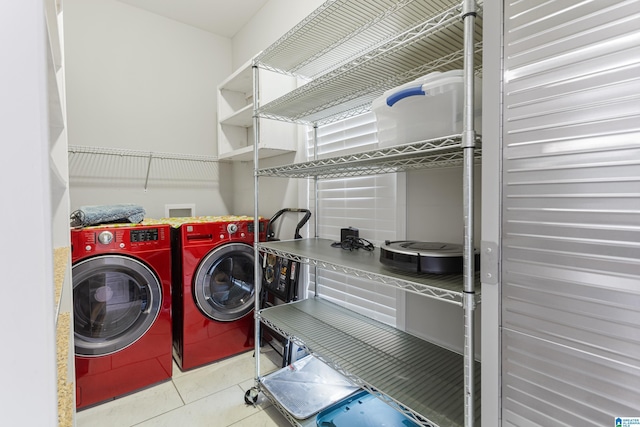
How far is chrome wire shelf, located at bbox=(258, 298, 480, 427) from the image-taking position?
0.98 meters

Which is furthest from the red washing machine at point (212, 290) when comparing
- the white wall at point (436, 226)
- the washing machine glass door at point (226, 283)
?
the white wall at point (436, 226)

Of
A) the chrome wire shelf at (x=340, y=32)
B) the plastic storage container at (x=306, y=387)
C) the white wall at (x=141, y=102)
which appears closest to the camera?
the chrome wire shelf at (x=340, y=32)

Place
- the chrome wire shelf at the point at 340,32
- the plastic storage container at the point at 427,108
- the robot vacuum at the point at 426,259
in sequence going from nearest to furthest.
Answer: the plastic storage container at the point at 427,108 → the robot vacuum at the point at 426,259 → the chrome wire shelf at the point at 340,32

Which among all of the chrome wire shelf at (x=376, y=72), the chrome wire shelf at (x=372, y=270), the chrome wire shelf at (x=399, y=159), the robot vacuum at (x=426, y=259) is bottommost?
the chrome wire shelf at (x=372, y=270)

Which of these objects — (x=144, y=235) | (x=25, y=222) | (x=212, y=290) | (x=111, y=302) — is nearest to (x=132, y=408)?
(x=111, y=302)

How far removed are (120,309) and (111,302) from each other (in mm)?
70

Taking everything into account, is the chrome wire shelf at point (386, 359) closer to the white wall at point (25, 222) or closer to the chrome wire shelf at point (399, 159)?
the chrome wire shelf at point (399, 159)

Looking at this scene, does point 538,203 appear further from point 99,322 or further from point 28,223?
point 99,322

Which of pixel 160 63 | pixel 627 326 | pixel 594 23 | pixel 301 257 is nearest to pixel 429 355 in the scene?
pixel 301 257

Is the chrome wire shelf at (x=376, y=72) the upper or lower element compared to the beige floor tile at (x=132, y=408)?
upper

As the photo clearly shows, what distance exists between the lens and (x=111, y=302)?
1802 millimetres

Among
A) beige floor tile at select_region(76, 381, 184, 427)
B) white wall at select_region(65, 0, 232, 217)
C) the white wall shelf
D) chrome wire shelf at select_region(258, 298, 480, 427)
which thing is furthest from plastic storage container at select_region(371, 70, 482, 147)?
white wall at select_region(65, 0, 232, 217)

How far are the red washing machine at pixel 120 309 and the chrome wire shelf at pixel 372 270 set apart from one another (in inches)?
29.6

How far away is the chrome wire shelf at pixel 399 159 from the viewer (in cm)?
87
